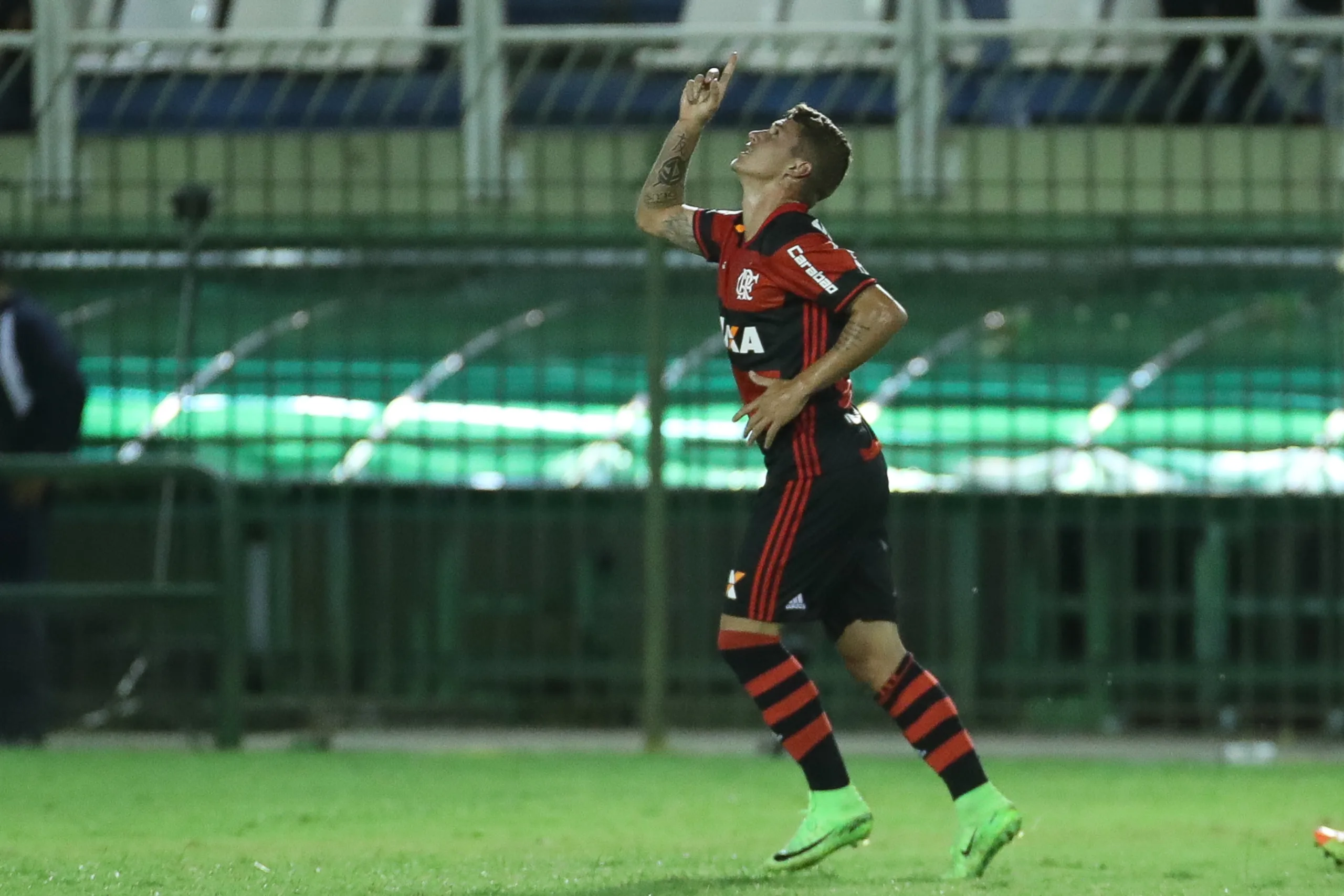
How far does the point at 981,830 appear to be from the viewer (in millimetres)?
5289

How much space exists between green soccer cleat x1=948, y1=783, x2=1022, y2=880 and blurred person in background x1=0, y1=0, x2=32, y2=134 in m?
9.45

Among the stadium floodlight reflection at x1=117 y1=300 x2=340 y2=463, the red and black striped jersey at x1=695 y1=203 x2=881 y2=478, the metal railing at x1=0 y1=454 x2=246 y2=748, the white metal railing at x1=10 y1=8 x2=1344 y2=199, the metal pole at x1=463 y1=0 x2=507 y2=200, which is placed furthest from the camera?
→ the metal pole at x1=463 y1=0 x2=507 y2=200

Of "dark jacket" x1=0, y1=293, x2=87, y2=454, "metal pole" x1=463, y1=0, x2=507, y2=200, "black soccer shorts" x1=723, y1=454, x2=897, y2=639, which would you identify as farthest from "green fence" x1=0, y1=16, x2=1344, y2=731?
"black soccer shorts" x1=723, y1=454, x2=897, y2=639

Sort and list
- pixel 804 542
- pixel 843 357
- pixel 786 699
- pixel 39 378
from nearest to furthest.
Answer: pixel 843 357
pixel 804 542
pixel 786 699
pixel 39 378

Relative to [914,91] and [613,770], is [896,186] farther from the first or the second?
[613,770]

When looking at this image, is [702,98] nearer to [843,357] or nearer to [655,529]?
[843,357]

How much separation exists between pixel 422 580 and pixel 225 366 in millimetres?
1148

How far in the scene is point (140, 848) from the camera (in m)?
5.77

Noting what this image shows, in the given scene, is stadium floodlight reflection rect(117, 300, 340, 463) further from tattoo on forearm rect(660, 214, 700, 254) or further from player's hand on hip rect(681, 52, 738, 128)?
player's hand on hip rect(681, 52, 738, 128)

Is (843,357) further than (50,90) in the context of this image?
No

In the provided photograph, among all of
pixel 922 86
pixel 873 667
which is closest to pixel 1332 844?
pixel 873 667

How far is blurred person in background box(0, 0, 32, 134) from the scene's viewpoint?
13.7 metres

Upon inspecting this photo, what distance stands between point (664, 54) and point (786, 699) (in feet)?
31.4

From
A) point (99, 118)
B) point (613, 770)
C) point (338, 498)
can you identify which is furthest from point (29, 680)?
point (99, 118)
